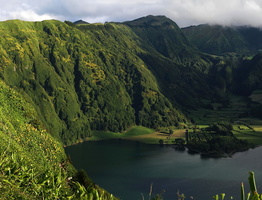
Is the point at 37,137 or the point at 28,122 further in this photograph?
the point at 28,122

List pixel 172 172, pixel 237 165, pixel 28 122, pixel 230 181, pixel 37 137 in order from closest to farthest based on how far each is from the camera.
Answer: pixel 37 137 < pixel 28 122 < pixel 230 181 < pixel 172 172 < pixel 237 165

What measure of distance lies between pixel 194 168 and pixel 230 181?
103 feet

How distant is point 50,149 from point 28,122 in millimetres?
10343

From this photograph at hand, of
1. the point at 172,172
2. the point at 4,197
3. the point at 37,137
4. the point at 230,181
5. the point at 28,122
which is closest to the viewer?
the point at 4,197

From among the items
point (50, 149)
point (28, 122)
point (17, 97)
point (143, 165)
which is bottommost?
point (143, 165)

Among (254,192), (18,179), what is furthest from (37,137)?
(254,192)

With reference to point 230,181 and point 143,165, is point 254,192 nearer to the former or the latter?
point 230,181

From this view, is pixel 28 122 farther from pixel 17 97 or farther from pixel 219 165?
pixel 219 165

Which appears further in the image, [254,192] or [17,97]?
[17,97]

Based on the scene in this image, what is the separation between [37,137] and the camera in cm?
6669

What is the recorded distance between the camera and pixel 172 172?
180 metres

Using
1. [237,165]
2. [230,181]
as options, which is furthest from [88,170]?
[237,165]

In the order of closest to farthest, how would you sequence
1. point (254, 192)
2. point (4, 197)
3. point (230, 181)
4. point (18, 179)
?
point (254, 192) < point (4, 197) < point (18, 179) < point (230, 181)

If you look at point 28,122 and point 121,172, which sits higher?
point 28,122
